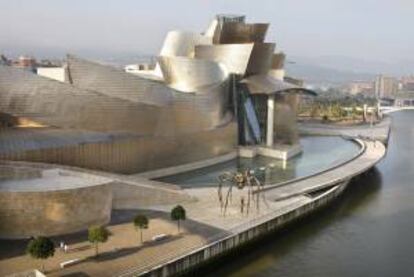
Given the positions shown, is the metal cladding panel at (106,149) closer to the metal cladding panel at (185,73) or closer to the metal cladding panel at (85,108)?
the metal cladding panel at (85,108)

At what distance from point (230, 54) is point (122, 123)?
54.2 feet

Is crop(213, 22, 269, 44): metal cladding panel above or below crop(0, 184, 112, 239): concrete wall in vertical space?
above

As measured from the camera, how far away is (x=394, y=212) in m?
36.2

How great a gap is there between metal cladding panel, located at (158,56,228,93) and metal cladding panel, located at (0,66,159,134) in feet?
25.3

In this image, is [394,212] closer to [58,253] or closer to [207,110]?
[207,110]

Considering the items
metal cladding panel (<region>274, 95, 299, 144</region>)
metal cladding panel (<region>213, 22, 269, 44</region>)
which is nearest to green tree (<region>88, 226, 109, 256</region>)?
metal cladding panel (<region>213, 22, 269, 44</region>)

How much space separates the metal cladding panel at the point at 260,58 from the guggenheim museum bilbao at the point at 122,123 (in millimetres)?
98

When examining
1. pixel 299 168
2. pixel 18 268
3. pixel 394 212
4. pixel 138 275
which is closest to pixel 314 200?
pixel 394 212

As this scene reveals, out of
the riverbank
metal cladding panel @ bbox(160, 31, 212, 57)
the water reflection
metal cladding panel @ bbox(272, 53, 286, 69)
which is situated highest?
metal cladding panel @ bbox(160, 31, 212, 57)

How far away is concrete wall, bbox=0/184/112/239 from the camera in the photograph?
24.1 m

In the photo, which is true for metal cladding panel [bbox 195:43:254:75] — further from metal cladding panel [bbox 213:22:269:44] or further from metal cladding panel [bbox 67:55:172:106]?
metal cladding panel [bbox 67:55:172:106]

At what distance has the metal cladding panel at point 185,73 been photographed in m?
43.1

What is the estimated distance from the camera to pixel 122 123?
35.1 metres

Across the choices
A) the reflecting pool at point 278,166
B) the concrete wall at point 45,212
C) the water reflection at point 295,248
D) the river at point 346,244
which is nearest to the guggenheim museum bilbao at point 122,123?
the concrete wall at point 45,212
